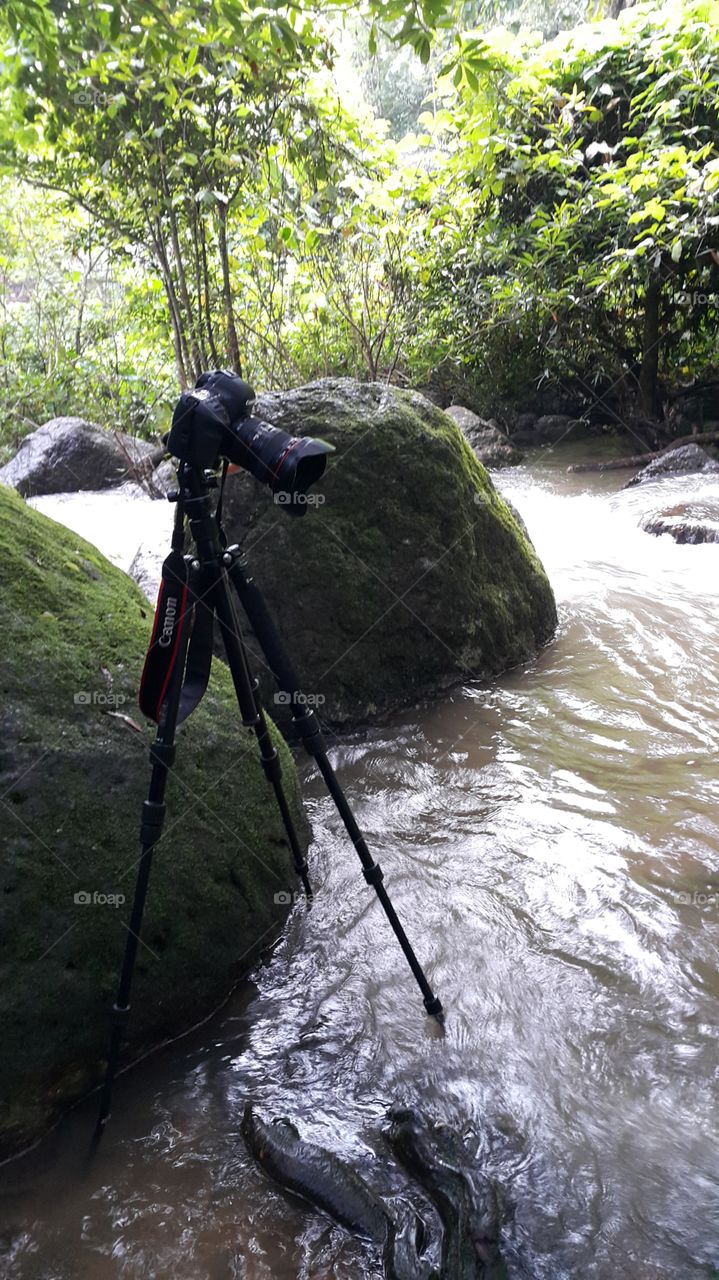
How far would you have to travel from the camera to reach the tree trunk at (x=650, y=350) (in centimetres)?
870

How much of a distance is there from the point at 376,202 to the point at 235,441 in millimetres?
5866

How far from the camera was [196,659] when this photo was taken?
1.83m

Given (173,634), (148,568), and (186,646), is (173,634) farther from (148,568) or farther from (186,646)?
(148,568)

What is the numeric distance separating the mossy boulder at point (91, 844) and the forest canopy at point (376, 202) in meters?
2.14

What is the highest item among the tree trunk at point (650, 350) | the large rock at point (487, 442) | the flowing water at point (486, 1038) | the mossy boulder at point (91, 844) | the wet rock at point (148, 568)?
the tree trunk at point (650, 350)

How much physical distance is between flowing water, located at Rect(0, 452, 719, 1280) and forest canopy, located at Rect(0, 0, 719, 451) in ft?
8.91

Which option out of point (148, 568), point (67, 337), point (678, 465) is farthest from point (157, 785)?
point (67, 337)

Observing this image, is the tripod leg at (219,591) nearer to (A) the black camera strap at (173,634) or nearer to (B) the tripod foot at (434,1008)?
(A) the black camera strap at (173,634)

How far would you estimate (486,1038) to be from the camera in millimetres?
2061

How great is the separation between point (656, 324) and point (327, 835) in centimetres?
806

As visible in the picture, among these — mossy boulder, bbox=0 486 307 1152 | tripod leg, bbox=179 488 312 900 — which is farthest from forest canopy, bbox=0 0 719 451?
mossy boulder, bbox=0 486 307 1152

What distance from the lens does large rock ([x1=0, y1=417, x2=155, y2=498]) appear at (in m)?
9.42

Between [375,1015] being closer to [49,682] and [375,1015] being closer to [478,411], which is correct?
[49,682]

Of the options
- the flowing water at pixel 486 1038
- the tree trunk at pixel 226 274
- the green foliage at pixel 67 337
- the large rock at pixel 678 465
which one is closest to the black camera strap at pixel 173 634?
the flowing water at pixel 486 1038
